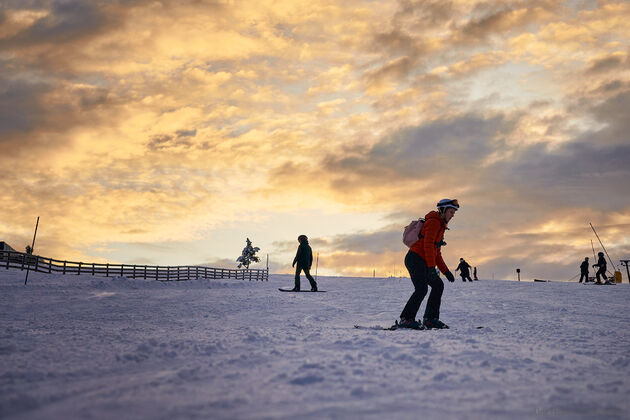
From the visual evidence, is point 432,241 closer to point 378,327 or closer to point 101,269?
point 378,327

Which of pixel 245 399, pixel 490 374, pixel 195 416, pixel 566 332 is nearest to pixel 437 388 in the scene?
pixel 490 374

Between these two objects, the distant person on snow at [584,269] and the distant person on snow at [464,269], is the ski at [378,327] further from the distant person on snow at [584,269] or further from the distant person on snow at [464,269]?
the distant person on snow at [584,269]

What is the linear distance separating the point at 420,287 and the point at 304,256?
34.7ft

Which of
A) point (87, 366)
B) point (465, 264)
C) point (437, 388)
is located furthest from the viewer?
point (465, 264)

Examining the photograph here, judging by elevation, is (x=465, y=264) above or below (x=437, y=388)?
above

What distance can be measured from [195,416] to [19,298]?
11953 mm

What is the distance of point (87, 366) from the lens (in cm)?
421

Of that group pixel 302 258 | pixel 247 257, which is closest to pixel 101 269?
pixel 302 258

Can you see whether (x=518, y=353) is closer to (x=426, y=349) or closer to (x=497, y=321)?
(x=426, y=349)

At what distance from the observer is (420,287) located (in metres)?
7.12

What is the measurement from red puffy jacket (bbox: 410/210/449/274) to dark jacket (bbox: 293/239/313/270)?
33.9ft

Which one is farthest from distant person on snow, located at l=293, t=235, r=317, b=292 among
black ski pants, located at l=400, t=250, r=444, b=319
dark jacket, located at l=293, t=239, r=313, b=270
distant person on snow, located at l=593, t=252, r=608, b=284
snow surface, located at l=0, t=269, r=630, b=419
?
distant person on snow, located at l=593, t=252, r=608, b=284

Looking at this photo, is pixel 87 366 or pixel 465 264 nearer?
pixel 87 366

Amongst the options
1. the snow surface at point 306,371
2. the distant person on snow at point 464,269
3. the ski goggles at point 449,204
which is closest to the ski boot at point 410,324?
the snow surface at point 306,371
